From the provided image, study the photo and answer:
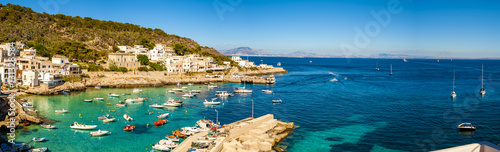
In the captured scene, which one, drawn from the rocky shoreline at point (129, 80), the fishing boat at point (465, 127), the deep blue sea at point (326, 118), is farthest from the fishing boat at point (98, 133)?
the fishing boat at point (465, 127)

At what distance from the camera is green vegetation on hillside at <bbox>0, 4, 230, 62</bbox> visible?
65062 millimetres

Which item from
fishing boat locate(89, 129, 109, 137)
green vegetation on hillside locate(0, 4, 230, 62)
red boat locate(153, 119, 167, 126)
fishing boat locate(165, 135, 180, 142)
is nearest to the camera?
fishing boat locate(165, 135, 180, 142)

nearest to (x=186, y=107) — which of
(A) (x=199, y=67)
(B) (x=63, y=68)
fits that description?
(B) (x=63, y=68)

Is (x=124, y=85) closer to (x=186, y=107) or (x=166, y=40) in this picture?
(x=186, y=107)

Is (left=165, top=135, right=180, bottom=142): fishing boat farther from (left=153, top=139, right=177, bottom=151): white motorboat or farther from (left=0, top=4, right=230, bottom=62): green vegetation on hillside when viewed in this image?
(left=0, top=4, right=230, bottom=62): green vegetation on hillside

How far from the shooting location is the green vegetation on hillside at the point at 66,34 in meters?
65.1

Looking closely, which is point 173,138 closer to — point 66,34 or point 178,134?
point 178,134

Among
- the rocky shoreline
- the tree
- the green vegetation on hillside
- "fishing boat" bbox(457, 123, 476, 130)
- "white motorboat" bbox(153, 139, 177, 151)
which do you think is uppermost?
the green vegetation on hillside

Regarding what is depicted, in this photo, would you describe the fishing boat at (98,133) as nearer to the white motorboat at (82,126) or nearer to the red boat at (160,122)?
the white motorboat at (82,126)

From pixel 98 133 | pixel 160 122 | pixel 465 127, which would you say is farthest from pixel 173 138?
pixel 465 127

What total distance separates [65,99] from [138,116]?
15.2 m

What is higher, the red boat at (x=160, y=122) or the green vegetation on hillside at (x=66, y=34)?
the green vegetation on hillside at (x=66, y=34)

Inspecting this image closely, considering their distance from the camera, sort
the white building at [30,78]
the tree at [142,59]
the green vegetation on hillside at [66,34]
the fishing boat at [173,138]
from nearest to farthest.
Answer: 1. the fishing boat at [173,138]
2. the white building at [30,78]
3. the green vegetation on hillside at [66,34]
4. the tree at [142,59]

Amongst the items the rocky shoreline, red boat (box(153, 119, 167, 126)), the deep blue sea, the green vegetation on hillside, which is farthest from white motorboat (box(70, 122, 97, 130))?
the green vegetation on hillside
